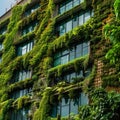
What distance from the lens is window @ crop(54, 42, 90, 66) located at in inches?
1227

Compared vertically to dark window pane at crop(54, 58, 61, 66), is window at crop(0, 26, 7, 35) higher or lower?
higher

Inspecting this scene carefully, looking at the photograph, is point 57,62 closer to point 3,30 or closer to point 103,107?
point 103,107

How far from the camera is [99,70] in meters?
28.3

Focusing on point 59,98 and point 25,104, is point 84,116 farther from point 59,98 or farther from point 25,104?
point 25,104

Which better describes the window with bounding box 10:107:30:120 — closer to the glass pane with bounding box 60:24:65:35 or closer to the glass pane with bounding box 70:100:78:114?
the glass pane with bounding box 70:100:78:114

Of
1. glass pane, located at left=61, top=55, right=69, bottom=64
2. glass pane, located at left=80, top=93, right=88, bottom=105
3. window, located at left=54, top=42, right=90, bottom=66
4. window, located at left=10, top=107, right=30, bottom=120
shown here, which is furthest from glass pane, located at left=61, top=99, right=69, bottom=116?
window, located at left=10, top=107, right=30, bottom=120

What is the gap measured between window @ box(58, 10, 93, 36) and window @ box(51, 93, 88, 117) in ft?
21.0

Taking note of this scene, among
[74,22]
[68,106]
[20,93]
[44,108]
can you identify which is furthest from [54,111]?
[74,22]

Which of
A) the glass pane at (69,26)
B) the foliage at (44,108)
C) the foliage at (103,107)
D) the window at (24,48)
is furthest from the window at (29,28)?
the foliage at (103,107)

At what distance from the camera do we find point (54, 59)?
112 feet

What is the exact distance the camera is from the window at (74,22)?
1290 inches

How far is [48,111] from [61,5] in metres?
10.1

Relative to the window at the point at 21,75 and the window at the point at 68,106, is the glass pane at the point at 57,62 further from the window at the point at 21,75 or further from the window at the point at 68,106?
the window at the point at 68,106

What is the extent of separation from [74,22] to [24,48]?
7.37 metres
